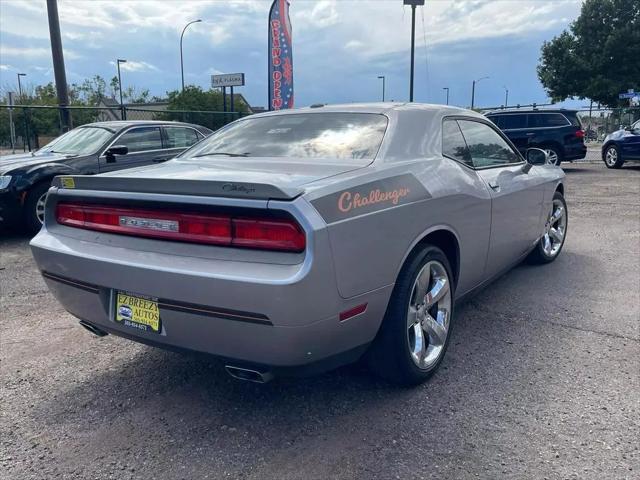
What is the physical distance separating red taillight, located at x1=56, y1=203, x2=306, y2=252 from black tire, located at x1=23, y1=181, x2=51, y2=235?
464cm

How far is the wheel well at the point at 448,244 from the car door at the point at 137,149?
5639 mm

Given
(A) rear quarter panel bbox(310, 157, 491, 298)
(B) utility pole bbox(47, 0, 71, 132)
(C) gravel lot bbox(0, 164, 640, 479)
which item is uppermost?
(B) utility pole bbox(47, 0, 71, 132)

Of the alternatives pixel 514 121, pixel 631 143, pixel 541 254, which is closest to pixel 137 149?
pixel 541 254

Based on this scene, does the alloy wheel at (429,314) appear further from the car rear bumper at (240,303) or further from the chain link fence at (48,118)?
→ the chain link fence at (48,118)

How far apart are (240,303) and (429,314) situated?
4.49 feet

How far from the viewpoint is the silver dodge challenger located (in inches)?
92.2

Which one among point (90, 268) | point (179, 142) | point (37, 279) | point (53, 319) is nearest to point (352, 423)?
point (90, 268)

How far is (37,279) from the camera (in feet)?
17.8

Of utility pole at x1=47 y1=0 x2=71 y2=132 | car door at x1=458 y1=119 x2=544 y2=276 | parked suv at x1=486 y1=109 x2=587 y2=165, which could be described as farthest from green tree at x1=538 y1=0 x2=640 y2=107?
car door at x1=458 y1=119 x2=544 y2=276

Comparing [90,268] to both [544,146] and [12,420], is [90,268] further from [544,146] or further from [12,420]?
[544,146]

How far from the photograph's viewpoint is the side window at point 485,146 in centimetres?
400

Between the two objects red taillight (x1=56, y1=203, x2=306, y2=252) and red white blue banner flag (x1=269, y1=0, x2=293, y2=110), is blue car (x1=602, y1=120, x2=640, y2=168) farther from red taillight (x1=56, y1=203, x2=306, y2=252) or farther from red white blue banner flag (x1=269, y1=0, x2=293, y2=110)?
red taillight (x1=56, y1=203, x2=306, y2=252)

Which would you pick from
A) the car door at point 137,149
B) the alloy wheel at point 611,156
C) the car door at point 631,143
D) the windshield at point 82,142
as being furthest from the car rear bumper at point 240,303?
the alloy wheel at point 611,156

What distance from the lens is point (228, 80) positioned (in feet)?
→ 84.8
